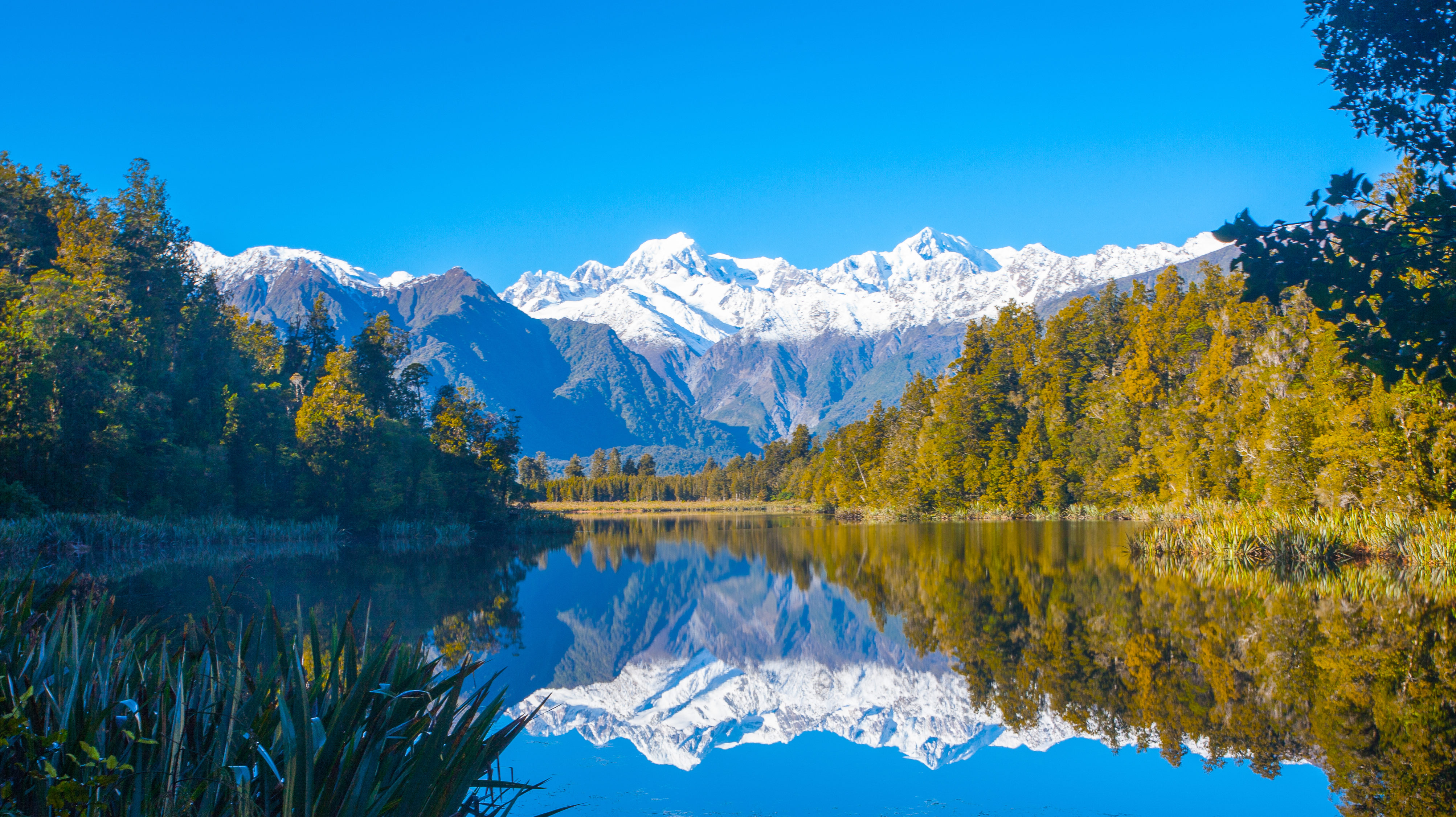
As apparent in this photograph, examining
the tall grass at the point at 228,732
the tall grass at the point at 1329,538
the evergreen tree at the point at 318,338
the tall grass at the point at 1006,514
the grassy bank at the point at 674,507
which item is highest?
the evergreen tree at the point at 318,338

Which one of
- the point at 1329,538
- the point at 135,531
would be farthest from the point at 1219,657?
the point at 135,531

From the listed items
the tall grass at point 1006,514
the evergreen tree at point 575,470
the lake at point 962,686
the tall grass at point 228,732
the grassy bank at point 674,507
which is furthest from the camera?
the evergreen tree at point 575,470

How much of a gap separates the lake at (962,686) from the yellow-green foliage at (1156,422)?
409 inches

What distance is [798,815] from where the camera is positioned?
7.18m

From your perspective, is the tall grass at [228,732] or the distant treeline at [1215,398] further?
the distant treeline at [1215,398]

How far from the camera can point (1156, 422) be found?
2184 inches

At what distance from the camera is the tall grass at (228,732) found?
3.34 m

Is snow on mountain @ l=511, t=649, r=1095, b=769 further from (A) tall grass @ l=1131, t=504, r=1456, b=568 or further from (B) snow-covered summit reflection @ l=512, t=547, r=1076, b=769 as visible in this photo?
(A) tall grass @ l=1131, t=504, r=1456, b=568

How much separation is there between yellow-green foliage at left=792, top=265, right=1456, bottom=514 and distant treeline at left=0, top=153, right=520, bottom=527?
1419 inches

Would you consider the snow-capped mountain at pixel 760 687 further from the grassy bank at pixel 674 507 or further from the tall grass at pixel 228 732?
the grassy bank at pixel 674 507

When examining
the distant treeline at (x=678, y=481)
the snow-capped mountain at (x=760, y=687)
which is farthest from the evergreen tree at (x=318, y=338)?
the distant treeline at (x=678, y=481)

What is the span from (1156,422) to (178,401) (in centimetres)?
5740

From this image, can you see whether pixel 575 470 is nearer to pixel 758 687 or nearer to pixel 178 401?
pixel 178 401

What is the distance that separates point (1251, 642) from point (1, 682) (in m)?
13.3
